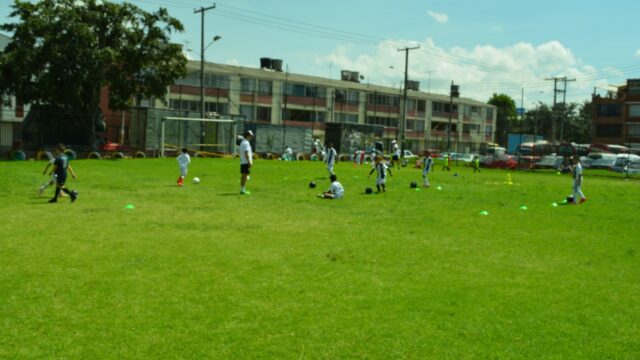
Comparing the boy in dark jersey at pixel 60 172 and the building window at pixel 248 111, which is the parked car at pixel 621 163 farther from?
the boy in dark jersey at pixel 60 172

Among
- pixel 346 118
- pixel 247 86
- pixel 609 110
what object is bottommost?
pixel 346 118

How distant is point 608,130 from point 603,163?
37185 mm

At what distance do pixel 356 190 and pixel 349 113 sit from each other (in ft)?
196

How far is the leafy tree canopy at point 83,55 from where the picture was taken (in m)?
37.7

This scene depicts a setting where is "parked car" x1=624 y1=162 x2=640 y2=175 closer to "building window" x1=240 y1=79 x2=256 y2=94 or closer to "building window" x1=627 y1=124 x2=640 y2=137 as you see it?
"building window" x1=627 y1=124 x2=640 y2=137

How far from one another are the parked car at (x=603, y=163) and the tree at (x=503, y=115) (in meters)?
66.0

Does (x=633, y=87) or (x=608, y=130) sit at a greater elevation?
(x=633, y=87)

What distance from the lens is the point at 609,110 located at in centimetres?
8769

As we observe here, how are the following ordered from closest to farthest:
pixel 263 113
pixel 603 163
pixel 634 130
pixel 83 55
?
pixel 83 55 → pixel 603 163 → pixel 263 113 → pixel 634 130

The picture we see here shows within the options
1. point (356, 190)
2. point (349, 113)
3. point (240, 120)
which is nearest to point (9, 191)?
point (356, 190)

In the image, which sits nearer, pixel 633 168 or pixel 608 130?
pixel 633 168

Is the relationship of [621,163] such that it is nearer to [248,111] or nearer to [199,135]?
[199,135]

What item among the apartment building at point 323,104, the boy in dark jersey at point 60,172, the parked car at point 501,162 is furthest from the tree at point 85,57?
the parked car at point 501,162

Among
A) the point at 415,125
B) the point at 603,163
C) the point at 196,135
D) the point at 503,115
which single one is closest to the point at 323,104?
the point at 415,125
